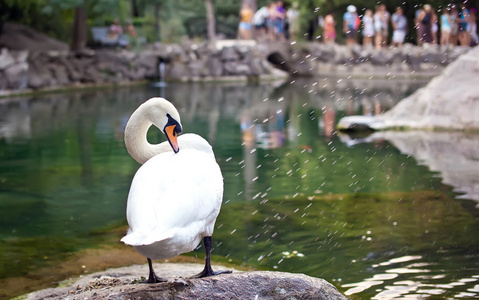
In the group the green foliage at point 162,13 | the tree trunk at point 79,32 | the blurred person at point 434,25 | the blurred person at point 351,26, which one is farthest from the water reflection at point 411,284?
the blurred person at point 351,26

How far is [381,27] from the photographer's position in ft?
100

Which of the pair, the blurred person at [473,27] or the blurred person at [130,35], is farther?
the blurred person at [130,35]

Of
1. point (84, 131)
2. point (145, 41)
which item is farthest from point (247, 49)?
point (84, 131)

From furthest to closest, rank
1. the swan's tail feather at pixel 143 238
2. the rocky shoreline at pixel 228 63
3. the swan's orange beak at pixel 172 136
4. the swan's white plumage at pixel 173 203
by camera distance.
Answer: the rocky shoreline at pixel 228 63 → the swan's orange beak at pixel 172 136 → the swan's white plumage at pixel 173 203 → the swan's tail feather at pixel 143 238

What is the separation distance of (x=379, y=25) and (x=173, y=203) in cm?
2768

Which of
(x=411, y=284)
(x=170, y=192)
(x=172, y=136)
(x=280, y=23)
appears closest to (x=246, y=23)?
(x=280, y=23)

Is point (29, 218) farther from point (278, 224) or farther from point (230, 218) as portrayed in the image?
point (278, 224)

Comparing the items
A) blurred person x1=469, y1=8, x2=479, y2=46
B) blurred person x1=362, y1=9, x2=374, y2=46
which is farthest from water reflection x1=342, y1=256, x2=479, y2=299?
blurred person x1=362, y1=9, x2=374, y2=46

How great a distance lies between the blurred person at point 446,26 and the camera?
2820 centimetres

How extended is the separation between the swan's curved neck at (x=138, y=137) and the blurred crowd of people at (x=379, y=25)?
24328 millimetres

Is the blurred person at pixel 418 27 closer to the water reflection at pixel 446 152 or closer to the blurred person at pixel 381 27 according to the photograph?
the blurred person at pixel 381 27

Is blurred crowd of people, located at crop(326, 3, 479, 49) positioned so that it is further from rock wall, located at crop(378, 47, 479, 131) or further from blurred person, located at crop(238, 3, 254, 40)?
rock wall, located at crop(378, 47, 479, 131)

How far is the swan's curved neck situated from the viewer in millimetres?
4285

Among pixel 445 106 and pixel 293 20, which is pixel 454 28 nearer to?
pixel 293 20
